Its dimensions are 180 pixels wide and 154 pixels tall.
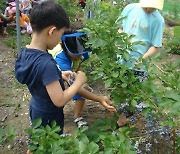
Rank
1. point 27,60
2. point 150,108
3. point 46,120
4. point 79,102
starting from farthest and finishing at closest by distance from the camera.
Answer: point 79,102 < point 46,120 < point 27,60 < point 150,108

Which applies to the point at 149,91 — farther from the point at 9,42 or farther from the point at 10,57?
the point at 9,42

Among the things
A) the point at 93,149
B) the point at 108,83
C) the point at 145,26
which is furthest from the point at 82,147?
the point at 145,26

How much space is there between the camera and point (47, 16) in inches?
69.4

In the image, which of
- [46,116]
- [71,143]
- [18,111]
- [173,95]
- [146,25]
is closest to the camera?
[173,95]

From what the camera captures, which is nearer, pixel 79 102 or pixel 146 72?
pixel 146 72

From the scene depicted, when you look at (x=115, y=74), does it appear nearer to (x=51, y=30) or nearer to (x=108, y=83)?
(x=108, y=83)

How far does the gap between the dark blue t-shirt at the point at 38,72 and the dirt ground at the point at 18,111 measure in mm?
965

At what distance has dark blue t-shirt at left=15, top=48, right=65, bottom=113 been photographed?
1.76m

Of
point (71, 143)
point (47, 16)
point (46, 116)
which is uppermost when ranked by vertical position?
point (47, 16)

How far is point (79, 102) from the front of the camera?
2982 millimetres

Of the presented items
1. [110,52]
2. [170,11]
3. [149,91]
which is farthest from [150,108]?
[170,11]

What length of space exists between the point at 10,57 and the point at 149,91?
3716 mm

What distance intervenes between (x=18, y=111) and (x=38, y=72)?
1.79m

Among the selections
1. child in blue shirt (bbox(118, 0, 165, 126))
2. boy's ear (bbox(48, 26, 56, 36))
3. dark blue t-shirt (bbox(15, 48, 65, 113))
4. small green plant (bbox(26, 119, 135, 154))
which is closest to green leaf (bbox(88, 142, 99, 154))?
small green plant (bbox(26, 119, 135, 154))
